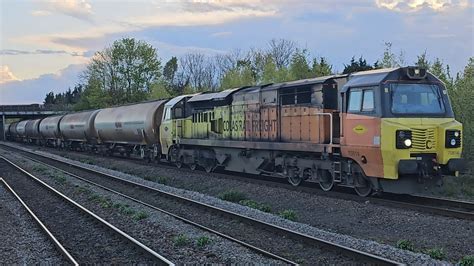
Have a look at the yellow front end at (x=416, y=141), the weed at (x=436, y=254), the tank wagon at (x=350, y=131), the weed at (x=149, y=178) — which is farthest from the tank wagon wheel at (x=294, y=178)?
the weed at (x=436, y=254)

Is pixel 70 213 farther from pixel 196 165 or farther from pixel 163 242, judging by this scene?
pixel 196 165

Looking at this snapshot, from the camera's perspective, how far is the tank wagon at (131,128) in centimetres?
2938

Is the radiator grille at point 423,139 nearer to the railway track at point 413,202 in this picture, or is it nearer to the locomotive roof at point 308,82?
the railway track at point 413,202

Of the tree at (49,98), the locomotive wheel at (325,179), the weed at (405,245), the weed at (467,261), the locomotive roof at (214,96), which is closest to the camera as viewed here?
the weed at (467,261)

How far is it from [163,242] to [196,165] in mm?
15762

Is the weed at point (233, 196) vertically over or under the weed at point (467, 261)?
under

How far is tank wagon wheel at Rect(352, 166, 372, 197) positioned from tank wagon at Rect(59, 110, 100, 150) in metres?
28.5

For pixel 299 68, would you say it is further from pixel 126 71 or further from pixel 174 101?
pixel 126 71

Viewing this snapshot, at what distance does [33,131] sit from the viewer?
63938 millimetres

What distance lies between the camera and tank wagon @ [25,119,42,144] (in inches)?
2430

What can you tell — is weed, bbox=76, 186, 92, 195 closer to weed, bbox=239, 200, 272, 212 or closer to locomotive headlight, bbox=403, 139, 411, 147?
weed, bbox=239, 200, 272, 212

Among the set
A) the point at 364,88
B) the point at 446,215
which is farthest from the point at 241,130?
the point at 446,215

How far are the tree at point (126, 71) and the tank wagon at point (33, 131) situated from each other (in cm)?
1268

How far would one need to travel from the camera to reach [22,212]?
14.8m
